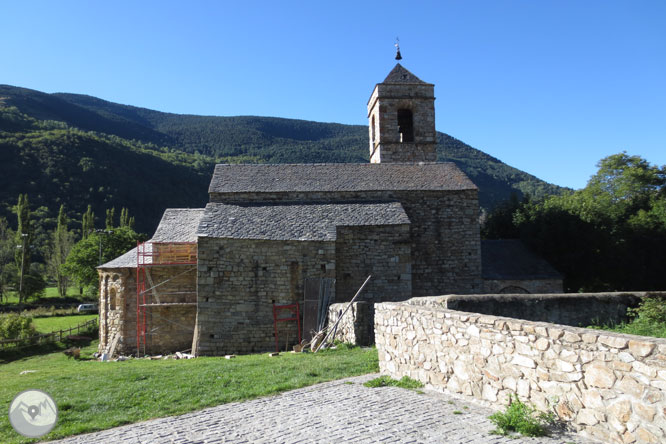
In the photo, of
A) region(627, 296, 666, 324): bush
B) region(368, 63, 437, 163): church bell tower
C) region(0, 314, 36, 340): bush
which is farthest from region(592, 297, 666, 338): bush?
region(0, 314, 36, 340): bush

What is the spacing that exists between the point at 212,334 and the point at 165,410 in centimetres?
886

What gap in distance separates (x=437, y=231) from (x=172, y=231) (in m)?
10.5

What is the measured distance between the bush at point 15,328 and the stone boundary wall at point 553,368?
20172 millimetres

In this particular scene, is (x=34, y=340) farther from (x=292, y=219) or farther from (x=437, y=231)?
(x=437, y=231)

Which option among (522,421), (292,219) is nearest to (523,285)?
(292,219)

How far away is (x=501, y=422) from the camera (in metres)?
4.75

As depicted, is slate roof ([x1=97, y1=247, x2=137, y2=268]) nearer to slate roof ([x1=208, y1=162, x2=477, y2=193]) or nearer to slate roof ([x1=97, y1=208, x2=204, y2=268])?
slate roof ([x1=97, y1=208, x2=204, y2=268])

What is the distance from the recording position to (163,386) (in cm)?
788

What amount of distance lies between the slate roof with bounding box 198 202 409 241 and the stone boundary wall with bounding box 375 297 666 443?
31.0 feet

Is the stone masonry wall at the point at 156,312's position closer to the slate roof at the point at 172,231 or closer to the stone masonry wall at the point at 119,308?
the stone masonry wall at the point at 119,308

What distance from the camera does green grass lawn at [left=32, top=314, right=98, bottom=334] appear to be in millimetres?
25359

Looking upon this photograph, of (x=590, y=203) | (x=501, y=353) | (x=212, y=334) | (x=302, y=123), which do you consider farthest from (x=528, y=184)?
(x=501, y=353)

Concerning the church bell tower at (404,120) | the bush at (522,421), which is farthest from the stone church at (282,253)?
the bush at (522,421)

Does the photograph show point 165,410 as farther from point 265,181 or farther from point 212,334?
point 265,181
